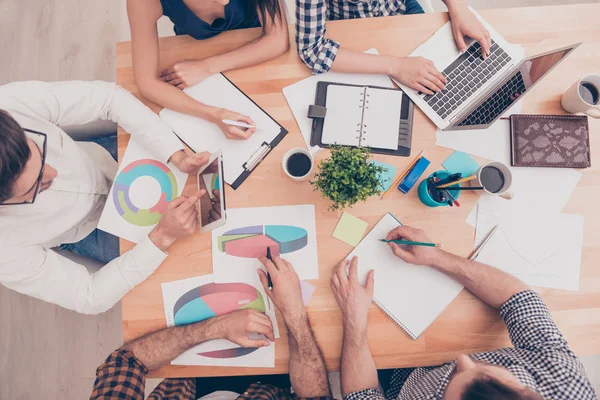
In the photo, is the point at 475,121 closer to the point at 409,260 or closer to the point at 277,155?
the point at 409,260

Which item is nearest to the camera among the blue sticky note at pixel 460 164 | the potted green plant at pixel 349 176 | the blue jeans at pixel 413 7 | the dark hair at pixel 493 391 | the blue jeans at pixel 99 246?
the dark hair at pixel 493 391

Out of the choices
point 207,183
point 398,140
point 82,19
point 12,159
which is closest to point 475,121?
point 398,140

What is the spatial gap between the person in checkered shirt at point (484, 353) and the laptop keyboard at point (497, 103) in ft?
1.32

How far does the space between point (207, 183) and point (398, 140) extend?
590 millimetres

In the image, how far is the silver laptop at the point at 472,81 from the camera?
111 centimetres

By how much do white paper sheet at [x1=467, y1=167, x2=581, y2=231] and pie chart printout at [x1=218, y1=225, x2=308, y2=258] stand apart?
52 centimetres

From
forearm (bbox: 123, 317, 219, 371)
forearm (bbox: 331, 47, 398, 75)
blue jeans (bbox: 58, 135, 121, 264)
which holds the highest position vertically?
forearm (bbox: 331, 47, 398, 75)

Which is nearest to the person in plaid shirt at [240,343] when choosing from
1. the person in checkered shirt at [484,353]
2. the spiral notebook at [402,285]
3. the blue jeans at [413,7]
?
the person in checkered shirt at [484,353]

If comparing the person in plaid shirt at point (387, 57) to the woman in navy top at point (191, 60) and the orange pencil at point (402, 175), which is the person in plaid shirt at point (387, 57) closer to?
the woman in navy top at point (191, 60)

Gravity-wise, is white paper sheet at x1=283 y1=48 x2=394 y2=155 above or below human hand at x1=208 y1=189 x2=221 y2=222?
above

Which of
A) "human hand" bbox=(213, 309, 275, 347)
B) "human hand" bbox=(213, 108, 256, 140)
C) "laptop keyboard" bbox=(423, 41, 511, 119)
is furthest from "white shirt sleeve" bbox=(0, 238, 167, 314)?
"laptop keyboard" bbox=(423, 41, 511, 119)

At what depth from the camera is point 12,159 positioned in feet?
Result: 2.83

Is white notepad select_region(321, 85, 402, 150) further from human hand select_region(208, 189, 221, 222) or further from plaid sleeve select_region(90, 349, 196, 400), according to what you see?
plaid sleeve select_region(90, 349, 196, 400)

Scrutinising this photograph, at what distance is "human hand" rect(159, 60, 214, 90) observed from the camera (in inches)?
45.9
